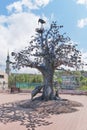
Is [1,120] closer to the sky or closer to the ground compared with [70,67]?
closer to the ground

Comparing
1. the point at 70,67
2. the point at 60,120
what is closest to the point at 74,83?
the point at 70,67

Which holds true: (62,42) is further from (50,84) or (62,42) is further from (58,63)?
(50,84)

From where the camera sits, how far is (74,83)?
194 ft

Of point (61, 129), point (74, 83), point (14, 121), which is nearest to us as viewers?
point (61, 129)

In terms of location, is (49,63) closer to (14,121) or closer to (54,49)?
(54,49)

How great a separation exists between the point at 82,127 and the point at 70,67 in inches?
421

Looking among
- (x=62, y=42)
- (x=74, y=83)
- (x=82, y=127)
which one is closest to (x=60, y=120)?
(x=82, y=127)

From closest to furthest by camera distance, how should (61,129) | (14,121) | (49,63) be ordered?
1. (61,129)
2. (14,121)
3. (49,63)

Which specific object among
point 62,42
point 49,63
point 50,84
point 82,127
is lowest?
point 82,127

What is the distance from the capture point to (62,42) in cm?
2294

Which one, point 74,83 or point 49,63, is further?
point 74,83

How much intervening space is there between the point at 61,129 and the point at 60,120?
7.70ft

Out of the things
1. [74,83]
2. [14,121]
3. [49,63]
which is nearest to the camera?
[14,121]

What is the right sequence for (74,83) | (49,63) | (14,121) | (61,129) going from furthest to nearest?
1. (74,83)
2. (49,63)
3. (14,121)
4. (61,129)
